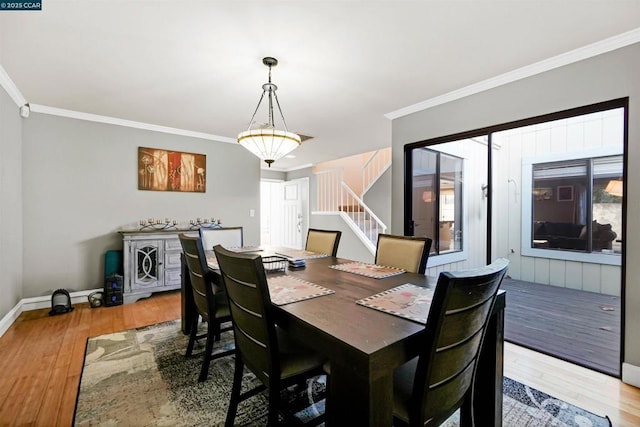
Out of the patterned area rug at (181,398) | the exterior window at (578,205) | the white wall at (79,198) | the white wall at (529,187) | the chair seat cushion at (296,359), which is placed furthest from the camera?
the white wall at (529,187)

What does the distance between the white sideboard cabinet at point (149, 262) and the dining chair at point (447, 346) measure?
355 centimetres

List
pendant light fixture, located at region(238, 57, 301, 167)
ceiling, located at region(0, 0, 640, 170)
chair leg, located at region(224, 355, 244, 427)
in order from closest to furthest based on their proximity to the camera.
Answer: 1. chair leg, located at region(224, 355, 244, 427)
2. ceiling, located at region(0, 0, 640, 170)
3. pendant light fixture, located at region(238, 57, 301, 167)

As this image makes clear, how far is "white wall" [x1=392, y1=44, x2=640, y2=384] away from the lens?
1.95 meters

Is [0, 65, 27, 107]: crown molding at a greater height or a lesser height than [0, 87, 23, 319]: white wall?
greater

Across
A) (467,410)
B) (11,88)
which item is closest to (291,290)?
(467,410)

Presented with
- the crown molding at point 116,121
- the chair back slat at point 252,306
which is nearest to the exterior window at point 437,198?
the chair back slat at point 252,306

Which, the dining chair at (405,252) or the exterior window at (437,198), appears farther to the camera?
the exterior window at (437,198)

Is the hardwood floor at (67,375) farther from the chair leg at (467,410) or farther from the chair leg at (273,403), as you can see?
the chair leg at (273,403)

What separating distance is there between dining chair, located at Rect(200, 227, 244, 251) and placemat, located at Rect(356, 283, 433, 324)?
218cm

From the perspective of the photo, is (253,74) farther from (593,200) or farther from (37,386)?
(593,200)

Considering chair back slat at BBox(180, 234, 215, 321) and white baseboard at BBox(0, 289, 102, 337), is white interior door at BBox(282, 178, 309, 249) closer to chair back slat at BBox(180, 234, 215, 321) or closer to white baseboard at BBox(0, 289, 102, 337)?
white baseboard at BBox(0, 289, 102, 337)

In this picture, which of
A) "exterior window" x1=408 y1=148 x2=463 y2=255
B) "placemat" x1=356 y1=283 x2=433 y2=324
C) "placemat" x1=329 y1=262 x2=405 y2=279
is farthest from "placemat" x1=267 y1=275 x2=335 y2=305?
"exterior window" x1=408 y1=148 x2=463 y2=255

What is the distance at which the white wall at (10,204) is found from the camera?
2.65 meters

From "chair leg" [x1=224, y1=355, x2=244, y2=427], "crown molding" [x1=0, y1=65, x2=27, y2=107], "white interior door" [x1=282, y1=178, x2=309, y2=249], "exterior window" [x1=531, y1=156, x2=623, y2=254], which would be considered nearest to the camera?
"chair leg" [x1=224, y1=355, x2=244, y2=427]
